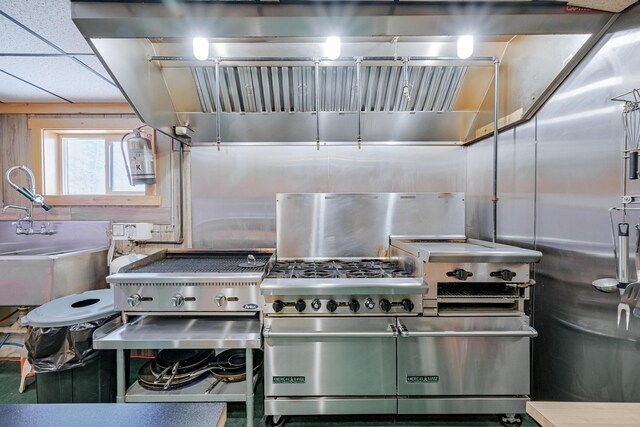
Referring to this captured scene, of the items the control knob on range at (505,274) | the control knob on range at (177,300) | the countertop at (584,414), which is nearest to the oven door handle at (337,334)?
the control knob on range at (177,300)

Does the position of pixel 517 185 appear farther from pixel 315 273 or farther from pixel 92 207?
pixel 92 207

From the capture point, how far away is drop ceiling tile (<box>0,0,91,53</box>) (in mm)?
1268

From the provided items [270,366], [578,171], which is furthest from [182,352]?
[578,171]

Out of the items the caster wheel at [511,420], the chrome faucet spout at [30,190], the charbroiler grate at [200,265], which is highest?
the chrome faucet spout at [30,190]

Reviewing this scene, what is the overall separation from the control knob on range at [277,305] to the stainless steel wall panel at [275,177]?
915 millimetres

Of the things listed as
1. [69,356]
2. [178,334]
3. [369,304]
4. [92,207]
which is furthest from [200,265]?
[92,207]

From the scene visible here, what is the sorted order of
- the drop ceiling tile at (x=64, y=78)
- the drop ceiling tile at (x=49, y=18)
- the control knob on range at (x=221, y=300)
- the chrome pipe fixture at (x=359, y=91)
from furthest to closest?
the chrome pipe fixture at (x=359, y=91) → the drop ceiling tile at (x=64, y=78) → the control knob on range at (x=221, y=300) → the drop ceiling tile at (x=49, y=18)

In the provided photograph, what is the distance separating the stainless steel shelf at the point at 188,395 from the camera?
4.85 feet

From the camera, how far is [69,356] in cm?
152

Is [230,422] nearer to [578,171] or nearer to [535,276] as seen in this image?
[535,276]

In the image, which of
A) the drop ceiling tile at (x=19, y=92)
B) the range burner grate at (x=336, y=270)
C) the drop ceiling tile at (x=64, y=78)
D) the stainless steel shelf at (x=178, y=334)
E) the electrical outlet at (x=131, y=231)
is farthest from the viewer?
the electrical outlet at (x=131, y=231)

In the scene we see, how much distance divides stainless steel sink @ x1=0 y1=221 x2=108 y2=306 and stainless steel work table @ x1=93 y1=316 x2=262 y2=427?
730 mm

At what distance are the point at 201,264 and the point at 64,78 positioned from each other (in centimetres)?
160

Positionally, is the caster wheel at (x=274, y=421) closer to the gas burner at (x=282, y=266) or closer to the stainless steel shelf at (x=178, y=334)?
the stainless steel shelf at (x=178, y=334)
